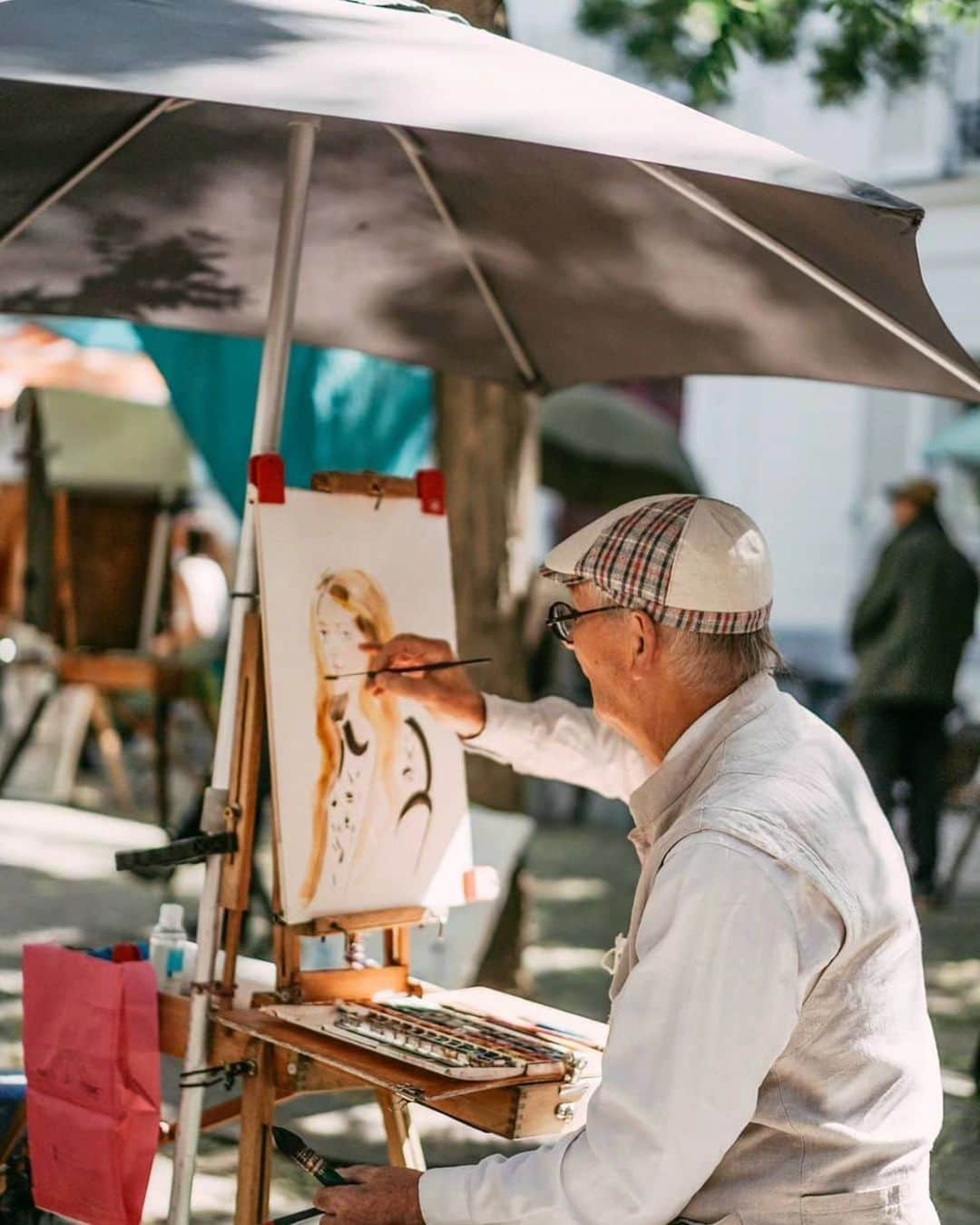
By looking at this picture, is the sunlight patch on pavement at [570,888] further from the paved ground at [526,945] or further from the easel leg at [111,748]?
the easel leg at [111,748]

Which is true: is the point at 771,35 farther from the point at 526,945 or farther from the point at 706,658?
the point at 706,658

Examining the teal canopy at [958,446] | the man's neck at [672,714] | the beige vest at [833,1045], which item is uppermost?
the teal canopy at [958,446]

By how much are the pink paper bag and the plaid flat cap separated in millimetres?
1062

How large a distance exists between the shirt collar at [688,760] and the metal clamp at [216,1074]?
2.70ft

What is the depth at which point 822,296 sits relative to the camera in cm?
296

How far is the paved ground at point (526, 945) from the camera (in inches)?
162

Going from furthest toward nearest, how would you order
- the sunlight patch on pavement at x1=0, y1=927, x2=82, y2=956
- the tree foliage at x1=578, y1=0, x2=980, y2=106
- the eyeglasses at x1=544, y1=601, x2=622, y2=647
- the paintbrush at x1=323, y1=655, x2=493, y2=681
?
the sunlight patch on pavement at x1=0, y1=927, x2=82, y2=956 < the tree foliage at x1=578, y1=0, x2=980, y2=106 < the paintbrush at x1=323, y1=655, x2=493, y2=681 < the eyeglasses at x1=544, y1=601, x2=622, y2=647

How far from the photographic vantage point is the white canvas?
2.83m

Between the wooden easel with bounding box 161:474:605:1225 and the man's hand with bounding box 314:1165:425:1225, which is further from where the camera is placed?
the wooden easel with bounding box 161:474:605:1225

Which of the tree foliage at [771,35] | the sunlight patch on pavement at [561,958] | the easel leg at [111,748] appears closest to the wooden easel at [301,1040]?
the tree foliage at [771,35]

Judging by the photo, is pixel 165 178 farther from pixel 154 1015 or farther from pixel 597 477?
pixel 597 477

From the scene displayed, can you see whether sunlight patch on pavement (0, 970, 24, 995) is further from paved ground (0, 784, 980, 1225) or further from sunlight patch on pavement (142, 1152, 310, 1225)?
sunlight patch on pavement (142, 1152, 310, 1225)

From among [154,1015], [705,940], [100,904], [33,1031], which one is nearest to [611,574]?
[705,940]

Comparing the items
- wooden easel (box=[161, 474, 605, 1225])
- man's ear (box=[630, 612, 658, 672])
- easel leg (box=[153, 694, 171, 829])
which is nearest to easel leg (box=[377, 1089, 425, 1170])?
wooden easel (box=[161, 474, 605, 1225])
